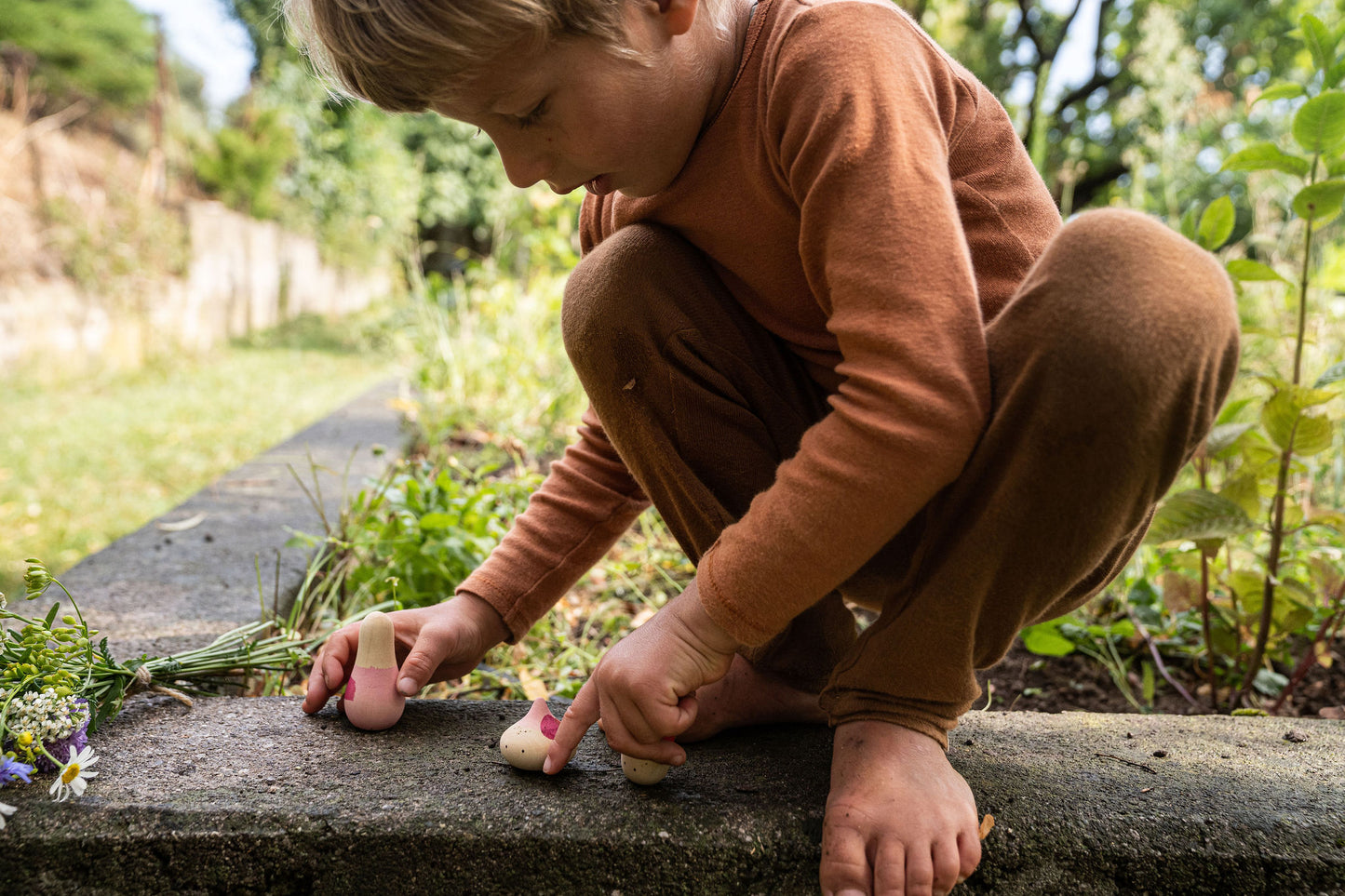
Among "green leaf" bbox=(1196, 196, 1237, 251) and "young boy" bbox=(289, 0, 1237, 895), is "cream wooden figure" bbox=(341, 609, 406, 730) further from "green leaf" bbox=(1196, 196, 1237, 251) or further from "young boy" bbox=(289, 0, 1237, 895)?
"green leaf" bbox=(1196, 196, 1237, 251)

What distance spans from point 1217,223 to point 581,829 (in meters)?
1.32

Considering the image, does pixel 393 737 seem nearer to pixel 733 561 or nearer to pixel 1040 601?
pixel 733 561

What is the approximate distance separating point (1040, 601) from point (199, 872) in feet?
2.92

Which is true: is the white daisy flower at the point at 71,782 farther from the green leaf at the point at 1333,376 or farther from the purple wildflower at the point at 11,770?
the green leaf at the point at 1333,376

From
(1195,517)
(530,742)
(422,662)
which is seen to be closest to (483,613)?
(422,662)

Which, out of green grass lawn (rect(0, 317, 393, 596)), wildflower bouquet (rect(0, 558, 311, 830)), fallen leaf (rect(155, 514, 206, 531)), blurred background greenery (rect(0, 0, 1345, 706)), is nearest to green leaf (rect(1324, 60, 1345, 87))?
blurred background greenery (rect(0, 0, 1345, 706))

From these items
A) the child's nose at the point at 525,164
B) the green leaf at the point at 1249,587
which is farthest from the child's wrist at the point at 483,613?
the green leaf at the point at 1249,587

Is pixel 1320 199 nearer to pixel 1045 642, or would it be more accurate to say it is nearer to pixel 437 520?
pixel 1045 642

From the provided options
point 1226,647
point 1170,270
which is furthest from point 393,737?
point 1226,647

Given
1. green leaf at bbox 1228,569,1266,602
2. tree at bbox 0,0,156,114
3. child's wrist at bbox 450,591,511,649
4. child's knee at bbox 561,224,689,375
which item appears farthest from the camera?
tree at bbox 0,0,156,114

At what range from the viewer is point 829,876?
86cm

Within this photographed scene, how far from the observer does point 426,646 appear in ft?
3.89

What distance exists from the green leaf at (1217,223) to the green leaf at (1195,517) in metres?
0.42

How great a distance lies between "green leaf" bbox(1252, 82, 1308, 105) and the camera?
1309mm
